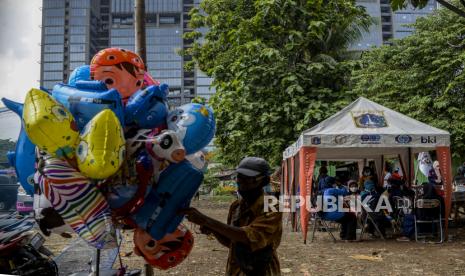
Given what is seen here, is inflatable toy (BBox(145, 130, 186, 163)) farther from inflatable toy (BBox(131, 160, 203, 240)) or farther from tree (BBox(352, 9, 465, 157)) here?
tree (BBox(352, 9, 465, 157))

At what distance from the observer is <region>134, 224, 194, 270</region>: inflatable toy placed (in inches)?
96.0

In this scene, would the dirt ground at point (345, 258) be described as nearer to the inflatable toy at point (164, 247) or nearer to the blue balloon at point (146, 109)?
the inflatable toy at point (164, 247)

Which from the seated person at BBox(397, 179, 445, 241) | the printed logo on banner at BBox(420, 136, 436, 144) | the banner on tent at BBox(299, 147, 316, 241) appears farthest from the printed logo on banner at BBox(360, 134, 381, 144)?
the seated person at BBox(397, 179, 445, 241)

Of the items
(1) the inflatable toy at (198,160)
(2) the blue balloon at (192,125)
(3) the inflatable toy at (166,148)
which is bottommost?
(1) the inflatable toy at (198,160)

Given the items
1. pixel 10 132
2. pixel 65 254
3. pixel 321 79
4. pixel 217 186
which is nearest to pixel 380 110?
pixel 321 79

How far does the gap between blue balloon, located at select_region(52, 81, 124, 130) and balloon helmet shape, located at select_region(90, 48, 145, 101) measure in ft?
0.77

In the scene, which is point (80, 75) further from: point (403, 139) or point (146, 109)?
point (403, 139)

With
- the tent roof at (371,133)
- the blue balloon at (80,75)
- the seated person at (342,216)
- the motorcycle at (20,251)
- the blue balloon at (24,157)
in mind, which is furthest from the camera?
the seated person at (342,216)

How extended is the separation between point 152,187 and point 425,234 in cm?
768

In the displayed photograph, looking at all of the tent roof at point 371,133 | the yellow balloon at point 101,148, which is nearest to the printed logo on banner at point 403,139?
the tent roof at point 371,133

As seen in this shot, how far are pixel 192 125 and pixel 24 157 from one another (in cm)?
90

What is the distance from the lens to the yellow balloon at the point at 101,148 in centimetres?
204

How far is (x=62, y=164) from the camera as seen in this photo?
2115mm

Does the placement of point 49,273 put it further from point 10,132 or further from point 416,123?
point 416,123
